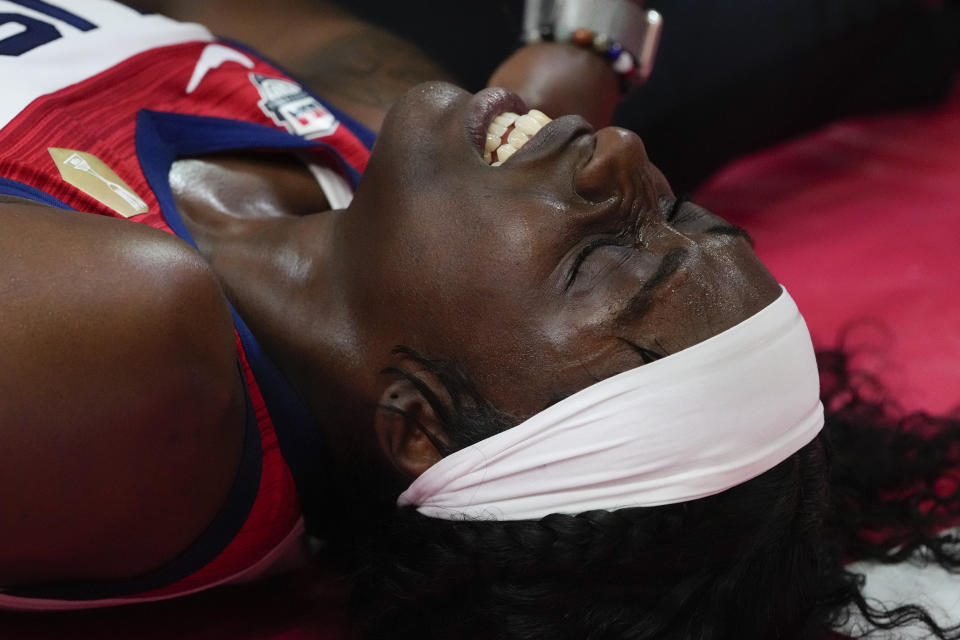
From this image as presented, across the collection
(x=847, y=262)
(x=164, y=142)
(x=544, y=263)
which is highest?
(x=544, y=263)

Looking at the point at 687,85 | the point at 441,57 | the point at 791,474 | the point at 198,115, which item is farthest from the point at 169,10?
the point at 791,474

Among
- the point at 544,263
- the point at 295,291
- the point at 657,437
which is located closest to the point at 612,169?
the point at 544,263

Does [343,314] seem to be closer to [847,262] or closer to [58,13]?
[58,13]

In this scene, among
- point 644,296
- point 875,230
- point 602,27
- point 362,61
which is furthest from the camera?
point 875,230

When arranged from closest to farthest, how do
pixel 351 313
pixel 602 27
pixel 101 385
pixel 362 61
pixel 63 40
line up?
pixel 101 385 < pixel 351 313 < pixel 63 40 < pixel 602 27 < pixel 362 61

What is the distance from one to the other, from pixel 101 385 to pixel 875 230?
154 centimetres

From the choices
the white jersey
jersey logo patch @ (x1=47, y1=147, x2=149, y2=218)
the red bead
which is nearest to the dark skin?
jersey logo patch @ (x1=47, y1=147, x2=149, y2=218)

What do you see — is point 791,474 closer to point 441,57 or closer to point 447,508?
point 447,508

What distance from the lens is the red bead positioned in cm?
162

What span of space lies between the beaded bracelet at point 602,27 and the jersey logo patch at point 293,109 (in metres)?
0.38

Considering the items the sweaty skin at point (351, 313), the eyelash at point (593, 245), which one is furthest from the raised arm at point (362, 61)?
the eyelash at point (593, 245)

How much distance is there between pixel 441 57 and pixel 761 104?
74 centimetres

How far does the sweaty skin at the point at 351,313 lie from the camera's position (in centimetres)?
84

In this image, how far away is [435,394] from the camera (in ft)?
3.33
